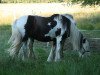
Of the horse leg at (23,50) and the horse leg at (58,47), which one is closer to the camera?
the horse leg at (58,47)

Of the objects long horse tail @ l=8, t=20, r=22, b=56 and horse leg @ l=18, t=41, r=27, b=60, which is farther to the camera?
horse leg @ l=18, t=41, r=27, b=60

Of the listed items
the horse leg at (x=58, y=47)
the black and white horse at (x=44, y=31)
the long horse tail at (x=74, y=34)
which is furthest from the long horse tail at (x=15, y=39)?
the long horse tail at (x=74, y=34)

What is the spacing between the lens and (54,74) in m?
8.92

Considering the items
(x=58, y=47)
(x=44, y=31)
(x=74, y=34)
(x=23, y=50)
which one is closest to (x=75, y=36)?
(x=74, y=34)

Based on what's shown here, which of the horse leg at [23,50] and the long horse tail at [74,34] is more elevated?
the long horse tail at [74,34]

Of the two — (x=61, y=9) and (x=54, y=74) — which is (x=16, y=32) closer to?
(x=54, y=74)

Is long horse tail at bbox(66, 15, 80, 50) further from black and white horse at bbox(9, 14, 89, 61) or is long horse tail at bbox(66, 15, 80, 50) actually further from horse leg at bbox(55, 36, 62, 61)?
horse leg at bbox(55, 36, 62, 61)

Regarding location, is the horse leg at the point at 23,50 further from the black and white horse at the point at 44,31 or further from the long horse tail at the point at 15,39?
the long horse tail at the point at 15,39

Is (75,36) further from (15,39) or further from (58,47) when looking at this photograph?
(15,39)

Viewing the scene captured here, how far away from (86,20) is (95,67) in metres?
21.2

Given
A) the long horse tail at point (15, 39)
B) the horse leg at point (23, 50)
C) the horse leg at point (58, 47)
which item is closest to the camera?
the long horse tail at point (15, 39)

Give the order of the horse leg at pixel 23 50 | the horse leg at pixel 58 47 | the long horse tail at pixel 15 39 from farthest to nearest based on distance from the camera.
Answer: the horse leg at pixel 23 50 < the horse leg at pixel 58 47 < the long horse tail at pixel 15 39

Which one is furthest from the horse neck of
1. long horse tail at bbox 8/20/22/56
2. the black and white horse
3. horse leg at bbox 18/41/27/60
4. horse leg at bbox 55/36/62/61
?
long horse tail at bbox 8/20/22/56

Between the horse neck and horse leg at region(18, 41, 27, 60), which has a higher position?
the horse neck
